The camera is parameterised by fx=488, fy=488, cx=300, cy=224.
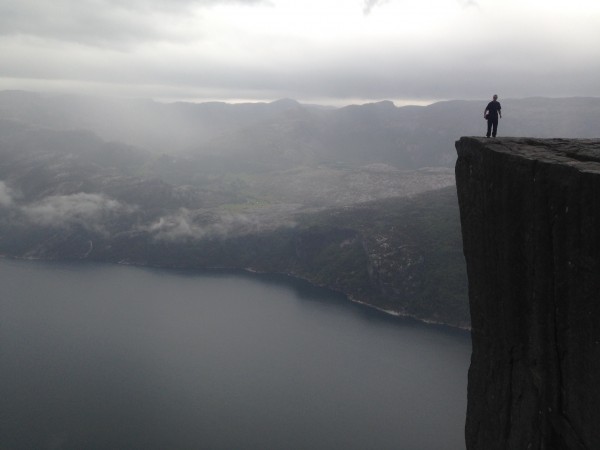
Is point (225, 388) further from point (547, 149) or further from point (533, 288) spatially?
→ point (547, 149)

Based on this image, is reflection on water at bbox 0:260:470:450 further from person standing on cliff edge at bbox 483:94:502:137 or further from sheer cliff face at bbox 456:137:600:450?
sheer cliff face at bbox 456:137:600:450

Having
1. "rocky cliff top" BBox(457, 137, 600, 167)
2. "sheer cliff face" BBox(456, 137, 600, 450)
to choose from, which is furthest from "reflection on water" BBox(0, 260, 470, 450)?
"rocky cliff top" BBox(457, 137, 600, 167)

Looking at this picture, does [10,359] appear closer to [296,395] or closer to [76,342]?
[76,342]

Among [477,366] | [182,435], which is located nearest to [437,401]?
[182,435]

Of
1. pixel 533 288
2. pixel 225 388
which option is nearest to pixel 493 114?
pixel 533 288

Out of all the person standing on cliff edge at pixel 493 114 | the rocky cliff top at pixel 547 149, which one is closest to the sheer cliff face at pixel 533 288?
the rocky cliff top at pixel 547 149
